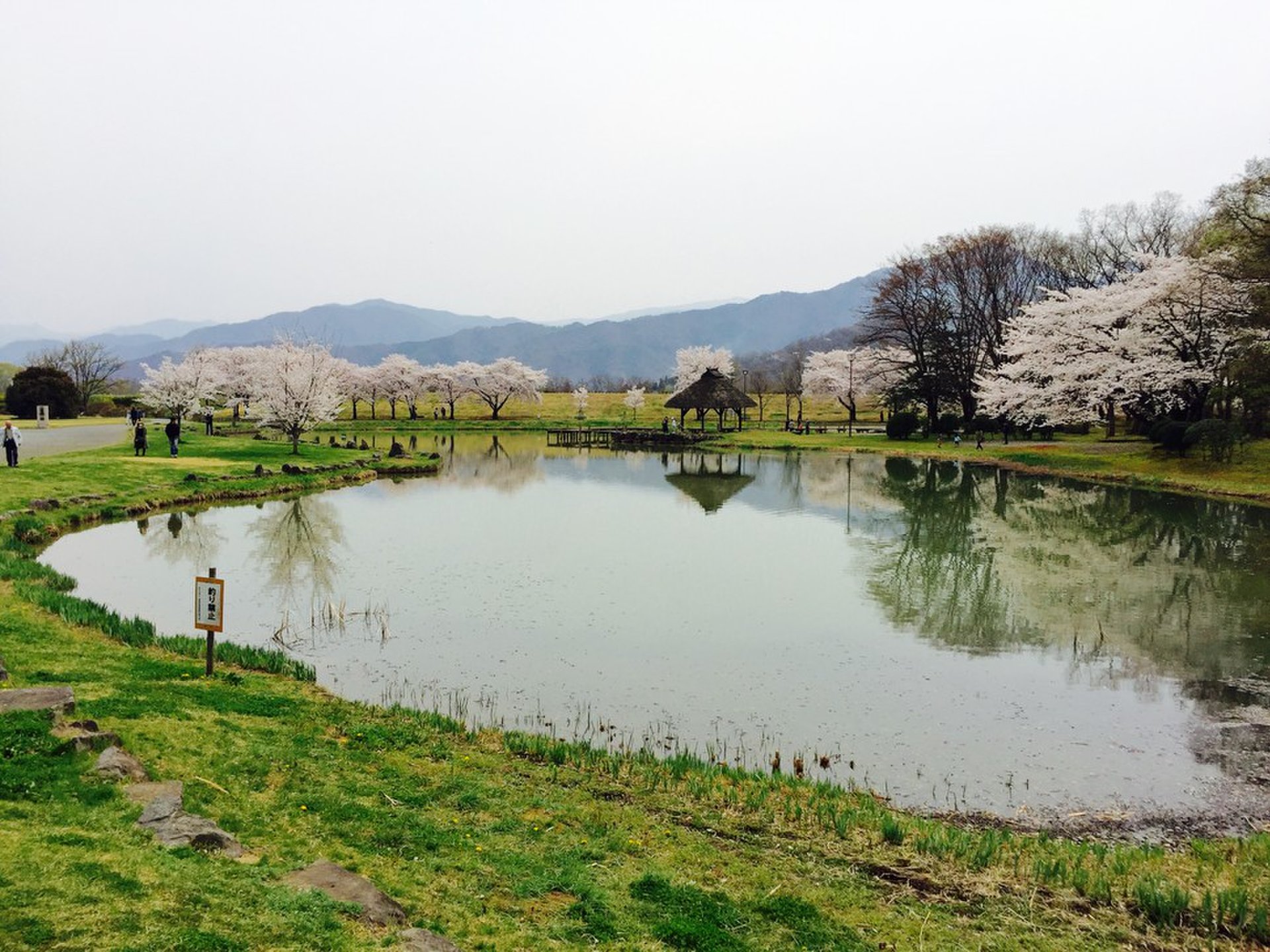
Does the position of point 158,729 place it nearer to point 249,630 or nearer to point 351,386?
point 249,630

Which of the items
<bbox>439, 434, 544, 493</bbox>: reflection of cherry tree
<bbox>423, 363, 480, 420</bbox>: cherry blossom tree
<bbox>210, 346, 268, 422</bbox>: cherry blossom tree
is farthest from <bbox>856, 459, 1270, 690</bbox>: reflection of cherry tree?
<bbox>423, 363, 480, 420</bbox>: cherry blossom tree

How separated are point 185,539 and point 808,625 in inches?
634

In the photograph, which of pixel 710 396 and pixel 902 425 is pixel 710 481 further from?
pixel 902 425

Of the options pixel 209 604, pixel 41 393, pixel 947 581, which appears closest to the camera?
pixel 209 604

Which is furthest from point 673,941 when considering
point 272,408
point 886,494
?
point 272,408

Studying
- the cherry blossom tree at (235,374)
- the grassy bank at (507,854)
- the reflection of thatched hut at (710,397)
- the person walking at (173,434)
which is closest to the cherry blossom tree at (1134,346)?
the reflection of thatched hut at (710,397)

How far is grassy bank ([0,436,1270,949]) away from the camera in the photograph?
426 centimetres

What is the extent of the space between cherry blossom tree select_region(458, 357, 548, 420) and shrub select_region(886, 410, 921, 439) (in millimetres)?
40990

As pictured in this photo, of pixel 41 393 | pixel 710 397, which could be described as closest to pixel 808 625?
pixel 710 397

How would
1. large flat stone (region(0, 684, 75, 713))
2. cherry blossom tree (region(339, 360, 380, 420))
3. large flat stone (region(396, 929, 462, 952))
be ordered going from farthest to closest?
cherry blossom tree (region(339, 360, 380, 420)) < large flat stone (region(0, 684, 75, 713)) < large flat stone (region(396, 929, 462, 952))

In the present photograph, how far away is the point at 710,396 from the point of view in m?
57.1

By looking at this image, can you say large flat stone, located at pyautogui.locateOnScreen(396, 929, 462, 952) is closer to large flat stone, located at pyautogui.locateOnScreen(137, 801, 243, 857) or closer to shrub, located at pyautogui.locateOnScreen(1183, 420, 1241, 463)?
large flat stone, located at pyautogui.locateOnScreen(137, 801, 243, 857)

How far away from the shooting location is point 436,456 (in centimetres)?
4228

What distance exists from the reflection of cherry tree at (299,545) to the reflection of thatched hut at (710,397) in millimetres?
34004
